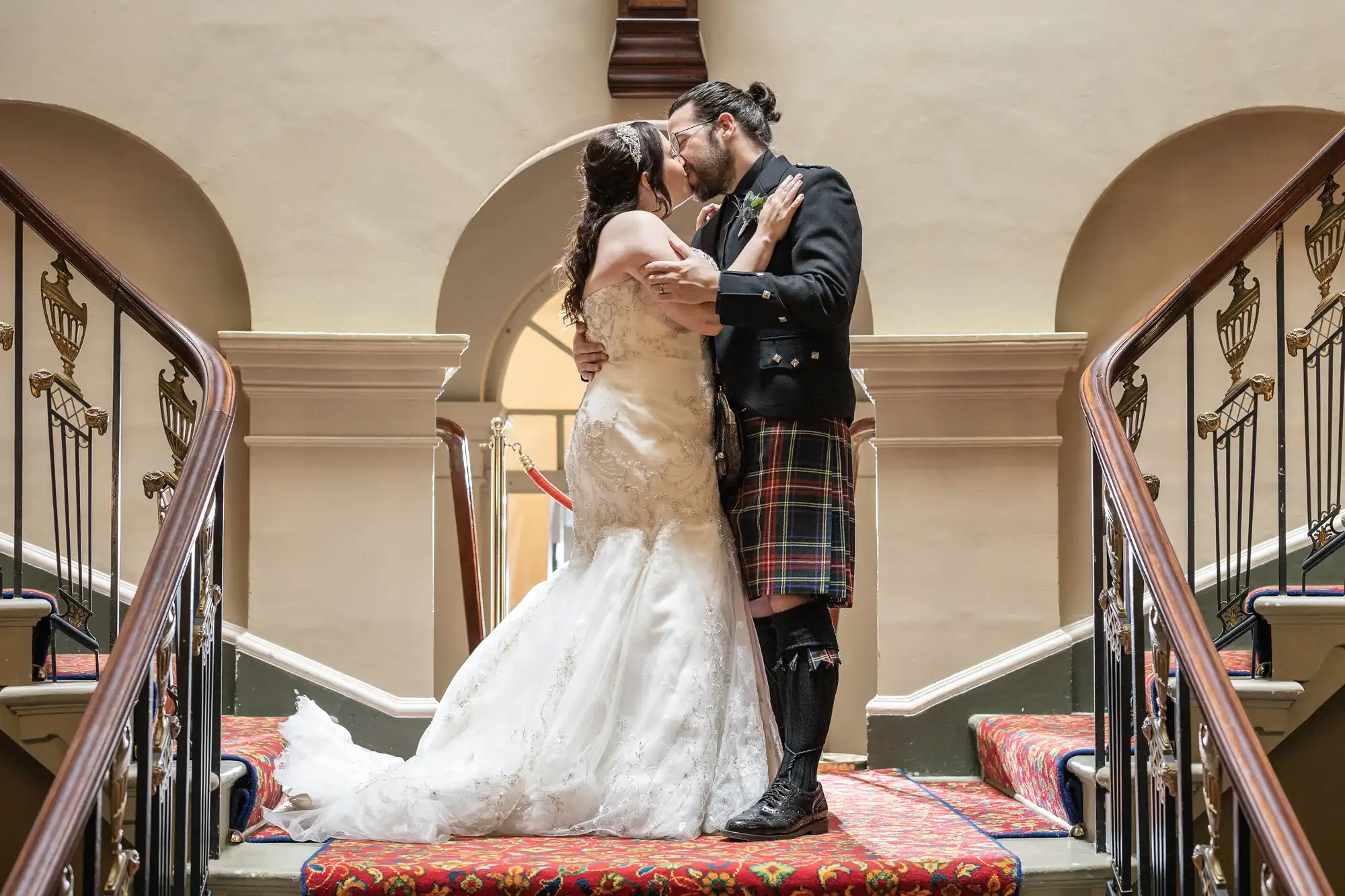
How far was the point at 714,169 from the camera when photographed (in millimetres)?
3141

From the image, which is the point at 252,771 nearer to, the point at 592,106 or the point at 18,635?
the point at 18,635

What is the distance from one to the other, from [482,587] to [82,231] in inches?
128

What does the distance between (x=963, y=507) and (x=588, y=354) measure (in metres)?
1.86

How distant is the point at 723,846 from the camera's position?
2727 millimetres

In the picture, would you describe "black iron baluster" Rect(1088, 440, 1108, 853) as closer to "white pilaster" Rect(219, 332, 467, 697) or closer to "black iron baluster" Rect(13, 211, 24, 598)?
"white pilaster" Rect(219, 332, 467, 697)

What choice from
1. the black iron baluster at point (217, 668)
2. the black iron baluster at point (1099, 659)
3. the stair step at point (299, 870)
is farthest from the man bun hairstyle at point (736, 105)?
the stair step at point (299, 870)

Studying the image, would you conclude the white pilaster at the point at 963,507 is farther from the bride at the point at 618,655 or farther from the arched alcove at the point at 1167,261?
the bride at the point at 618,655

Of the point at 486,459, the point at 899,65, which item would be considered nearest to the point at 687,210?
the point at 486,459

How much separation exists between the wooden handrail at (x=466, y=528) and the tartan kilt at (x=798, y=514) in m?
2.95

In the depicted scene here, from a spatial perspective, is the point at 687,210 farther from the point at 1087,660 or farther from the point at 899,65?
the point at 1087,660

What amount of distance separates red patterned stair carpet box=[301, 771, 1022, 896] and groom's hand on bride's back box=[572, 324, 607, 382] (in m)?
1.04

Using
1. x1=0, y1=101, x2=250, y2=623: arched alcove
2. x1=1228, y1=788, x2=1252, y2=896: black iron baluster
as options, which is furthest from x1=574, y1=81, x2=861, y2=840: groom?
x1=0, y1=101, x2=250, y2=623: arched alcove

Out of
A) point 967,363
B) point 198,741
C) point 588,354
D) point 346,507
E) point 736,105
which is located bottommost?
point 198,741

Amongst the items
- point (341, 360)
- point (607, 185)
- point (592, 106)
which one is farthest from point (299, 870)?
point (592, 106)
